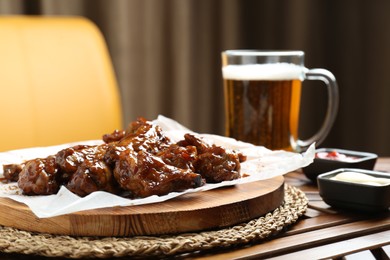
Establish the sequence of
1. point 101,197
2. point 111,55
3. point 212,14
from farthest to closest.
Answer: point 212,14, point 111,55, point 101,197

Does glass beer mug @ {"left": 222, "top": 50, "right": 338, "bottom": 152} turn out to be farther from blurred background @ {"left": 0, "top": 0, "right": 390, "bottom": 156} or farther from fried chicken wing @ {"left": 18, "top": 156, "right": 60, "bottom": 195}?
blurred background @ {"left": 0, "top": 0, "right": 390, "bottom": 156}

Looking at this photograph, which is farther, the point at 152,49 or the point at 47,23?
the point at 152,49

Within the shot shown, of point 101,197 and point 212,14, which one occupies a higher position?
point 212,14

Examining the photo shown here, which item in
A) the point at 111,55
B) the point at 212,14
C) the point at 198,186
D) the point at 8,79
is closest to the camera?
the point at 198,186

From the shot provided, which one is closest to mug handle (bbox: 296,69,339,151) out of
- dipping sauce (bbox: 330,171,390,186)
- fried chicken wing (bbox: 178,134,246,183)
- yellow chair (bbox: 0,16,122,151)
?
dipping sauce (bbox: 330,171,390,186)

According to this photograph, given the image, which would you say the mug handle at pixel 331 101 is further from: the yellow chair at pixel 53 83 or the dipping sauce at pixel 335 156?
the yellow chair at pixel 53 83

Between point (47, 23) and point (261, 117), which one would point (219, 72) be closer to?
point (47, 23)

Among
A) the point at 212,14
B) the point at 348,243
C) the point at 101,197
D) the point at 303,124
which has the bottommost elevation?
the point at 303,124

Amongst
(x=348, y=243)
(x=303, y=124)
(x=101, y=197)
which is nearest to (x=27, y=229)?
(x=101, y=197)
